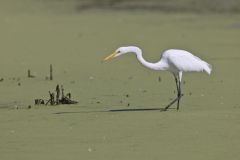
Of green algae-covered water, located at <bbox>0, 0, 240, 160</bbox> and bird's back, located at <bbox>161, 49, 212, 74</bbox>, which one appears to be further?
bird's back, located at <bbox>161, 49, 212, 74</bbox>

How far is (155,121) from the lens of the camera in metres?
11.8

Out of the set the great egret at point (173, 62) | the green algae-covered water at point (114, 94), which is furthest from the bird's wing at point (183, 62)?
the green algae-covered water at point (114, 94)

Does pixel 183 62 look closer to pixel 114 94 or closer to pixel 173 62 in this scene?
pixel 173 62

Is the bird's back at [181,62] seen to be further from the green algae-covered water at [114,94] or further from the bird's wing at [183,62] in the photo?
the green algae-covered water at [114,94]

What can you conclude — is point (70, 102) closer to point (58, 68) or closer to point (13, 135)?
point (13, 135)

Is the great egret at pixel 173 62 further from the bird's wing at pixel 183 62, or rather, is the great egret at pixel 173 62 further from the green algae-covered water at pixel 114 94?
the green algae-covered water at pixel 114 94

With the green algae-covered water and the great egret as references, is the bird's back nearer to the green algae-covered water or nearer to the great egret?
the great egret

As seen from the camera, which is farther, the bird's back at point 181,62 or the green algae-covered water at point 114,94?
the bird's back at point 181,62

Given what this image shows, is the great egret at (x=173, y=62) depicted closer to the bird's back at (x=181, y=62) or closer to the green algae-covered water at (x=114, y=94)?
the bird's back at (x=181, y=62)

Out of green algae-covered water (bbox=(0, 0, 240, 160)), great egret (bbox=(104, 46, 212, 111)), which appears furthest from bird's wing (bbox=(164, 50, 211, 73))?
green algae-covered water (bbox=(0, 0, 240, 160))

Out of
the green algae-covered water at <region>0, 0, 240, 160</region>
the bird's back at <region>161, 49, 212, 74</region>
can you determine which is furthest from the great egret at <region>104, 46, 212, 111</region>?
the green algae-covered water at <region>0, 0, 240, 160</region>

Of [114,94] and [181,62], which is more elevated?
[181,62]

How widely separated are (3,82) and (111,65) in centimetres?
319

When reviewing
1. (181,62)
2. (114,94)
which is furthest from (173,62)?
(114,94)
